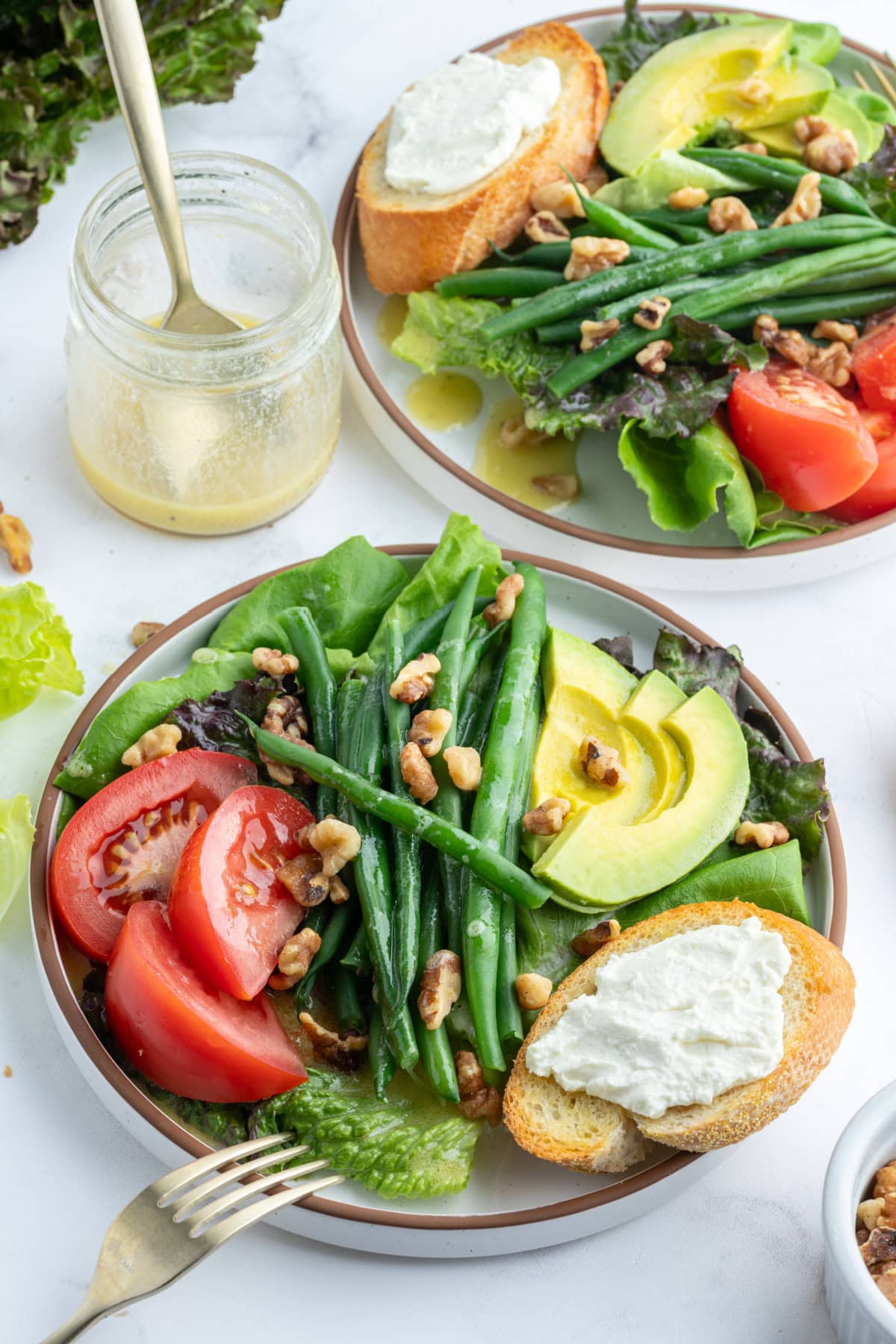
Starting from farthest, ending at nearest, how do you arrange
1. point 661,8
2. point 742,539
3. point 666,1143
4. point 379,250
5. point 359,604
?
point 661,8
point 379,250
point 742,539
point 359,604
point 666,1143

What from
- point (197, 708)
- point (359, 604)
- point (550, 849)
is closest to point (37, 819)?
point (197, 708)

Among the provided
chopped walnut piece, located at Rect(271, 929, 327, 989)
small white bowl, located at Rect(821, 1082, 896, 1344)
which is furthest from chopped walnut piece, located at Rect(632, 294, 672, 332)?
small white bowl, located at Rect(821, 1082, 896, 1344)

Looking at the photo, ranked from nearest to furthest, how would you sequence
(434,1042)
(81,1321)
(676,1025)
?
1. (81,1321)
2. (676,1025)
3. (434,1042)

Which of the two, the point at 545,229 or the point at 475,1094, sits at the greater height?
the point at 545,229

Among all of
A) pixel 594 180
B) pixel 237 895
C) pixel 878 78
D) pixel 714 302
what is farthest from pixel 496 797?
pixel 878 78

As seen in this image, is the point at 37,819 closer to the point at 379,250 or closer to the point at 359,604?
the point at 359,604

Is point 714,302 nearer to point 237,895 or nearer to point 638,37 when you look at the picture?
point 638,37

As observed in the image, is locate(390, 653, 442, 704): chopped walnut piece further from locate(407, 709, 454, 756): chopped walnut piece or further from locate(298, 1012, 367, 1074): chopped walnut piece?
locate(298, 1012, 367, 1074): chopped walnut piece
